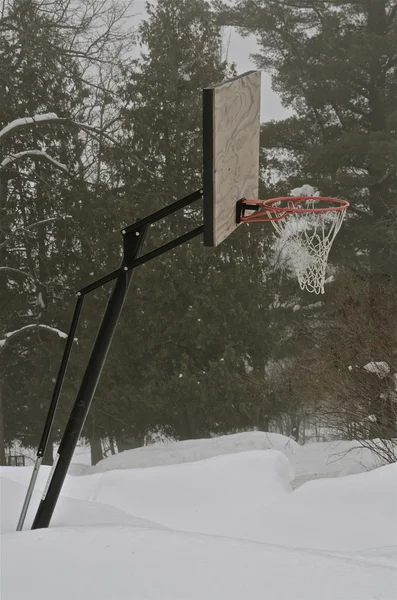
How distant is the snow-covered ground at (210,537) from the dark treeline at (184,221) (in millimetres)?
6777

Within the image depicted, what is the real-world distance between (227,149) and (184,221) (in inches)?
451

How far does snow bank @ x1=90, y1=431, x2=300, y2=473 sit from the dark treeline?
1.15 meters

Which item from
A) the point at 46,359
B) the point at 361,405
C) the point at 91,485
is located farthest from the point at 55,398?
the point at 46,359

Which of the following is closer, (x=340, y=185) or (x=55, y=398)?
(x=55, y=398)

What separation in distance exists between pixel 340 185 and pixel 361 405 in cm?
772

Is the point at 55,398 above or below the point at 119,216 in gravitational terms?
below

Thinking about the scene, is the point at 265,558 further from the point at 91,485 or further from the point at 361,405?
the point at 361,405

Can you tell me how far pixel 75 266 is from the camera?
15.5 metres

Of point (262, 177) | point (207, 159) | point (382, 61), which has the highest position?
point (382, 61)

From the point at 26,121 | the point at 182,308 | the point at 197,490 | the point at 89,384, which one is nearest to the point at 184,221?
the point at 182,308

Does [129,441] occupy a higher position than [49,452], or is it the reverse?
[129,441]

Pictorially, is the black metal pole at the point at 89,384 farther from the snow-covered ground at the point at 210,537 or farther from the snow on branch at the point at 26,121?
the snow on branch at the point at 26,121

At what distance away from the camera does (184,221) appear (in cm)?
1523

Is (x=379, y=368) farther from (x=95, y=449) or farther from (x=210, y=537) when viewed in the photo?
(x=95, y=449)
